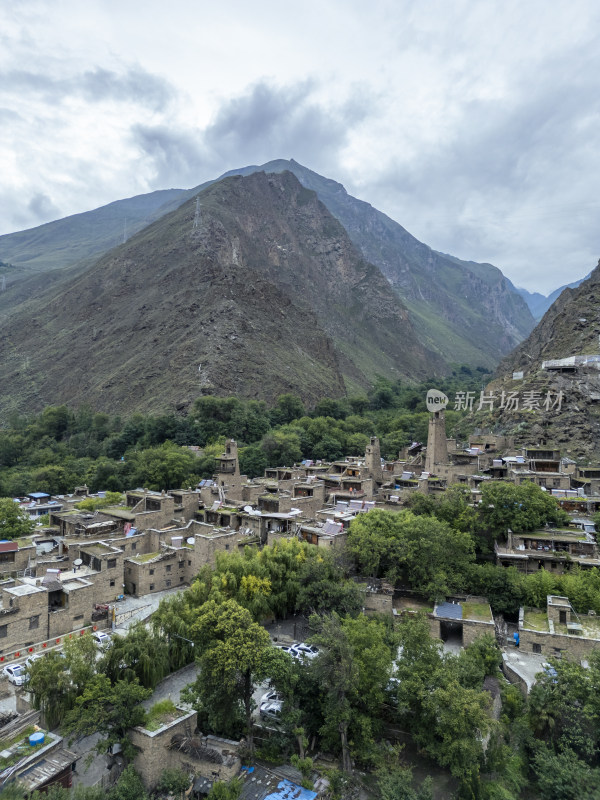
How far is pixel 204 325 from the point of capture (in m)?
94.2

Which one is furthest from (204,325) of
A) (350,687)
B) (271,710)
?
(350,687)

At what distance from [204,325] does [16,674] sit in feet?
256

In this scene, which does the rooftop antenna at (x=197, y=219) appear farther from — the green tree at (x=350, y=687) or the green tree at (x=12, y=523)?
Answer: the green tree at (x=350, y=687)

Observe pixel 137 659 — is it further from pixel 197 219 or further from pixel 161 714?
pixel 197 219

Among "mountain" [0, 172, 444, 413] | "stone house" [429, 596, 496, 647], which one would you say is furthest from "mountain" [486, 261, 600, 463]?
"mountain" [0, 172, 444, 413]

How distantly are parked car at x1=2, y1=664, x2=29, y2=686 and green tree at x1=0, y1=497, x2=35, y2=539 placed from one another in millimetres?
13597

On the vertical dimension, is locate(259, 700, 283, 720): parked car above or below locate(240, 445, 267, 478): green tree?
below

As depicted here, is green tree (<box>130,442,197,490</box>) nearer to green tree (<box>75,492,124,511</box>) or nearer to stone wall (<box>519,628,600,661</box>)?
green tree (<box>75,492,124,511</box>)

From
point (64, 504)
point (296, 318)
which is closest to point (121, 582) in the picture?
point (64, 504)

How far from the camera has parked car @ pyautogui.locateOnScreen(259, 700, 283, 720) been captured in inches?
715

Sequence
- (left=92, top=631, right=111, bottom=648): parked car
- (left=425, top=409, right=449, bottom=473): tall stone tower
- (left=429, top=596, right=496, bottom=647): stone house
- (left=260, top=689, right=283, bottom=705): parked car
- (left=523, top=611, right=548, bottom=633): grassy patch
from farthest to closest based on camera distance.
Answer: (left=425, top=409, right=449, bottom=473): tall stone tower
(left=429, top=596, right=496, bottom=647): stone house
(left=523, top=611, right=548, bottom=633): grassy patch
(left=92, top=631, right=111, bottom=648): parked car
(left=260, top=689, right=283, bottom=705): parked car

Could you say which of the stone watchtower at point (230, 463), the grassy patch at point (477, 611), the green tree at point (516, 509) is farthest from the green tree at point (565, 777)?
the stone watchtower at point (230, 463)

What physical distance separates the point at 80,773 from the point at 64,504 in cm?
Answer: 2956

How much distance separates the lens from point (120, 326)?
350ft
